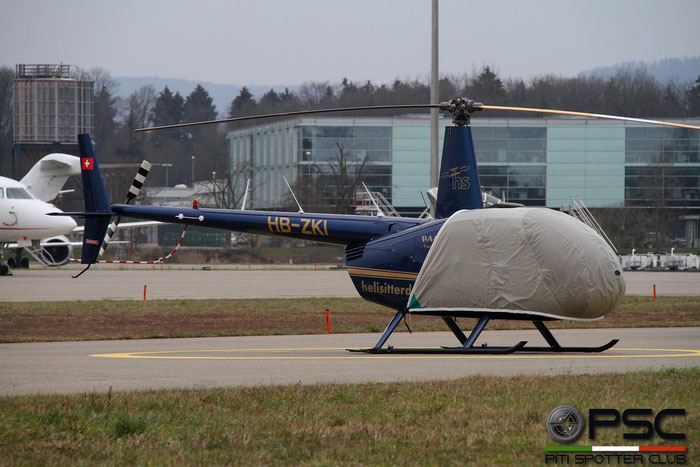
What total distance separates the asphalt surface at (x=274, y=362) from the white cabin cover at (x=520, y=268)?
861 mm

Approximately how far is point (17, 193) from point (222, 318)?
23.3 m

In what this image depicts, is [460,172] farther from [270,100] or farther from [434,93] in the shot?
[270,100]

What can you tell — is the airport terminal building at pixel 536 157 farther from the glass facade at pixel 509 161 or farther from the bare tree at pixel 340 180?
the bare tree at pixel 340 180

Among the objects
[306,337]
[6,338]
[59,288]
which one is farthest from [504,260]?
[59,288]

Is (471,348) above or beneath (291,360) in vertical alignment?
above

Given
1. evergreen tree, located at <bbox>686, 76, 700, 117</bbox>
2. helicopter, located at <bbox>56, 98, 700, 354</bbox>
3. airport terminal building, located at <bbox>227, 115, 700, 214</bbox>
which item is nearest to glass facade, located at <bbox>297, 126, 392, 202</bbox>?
airport terminal building, located at <bbox>227, 115, 700, 214</bbox>

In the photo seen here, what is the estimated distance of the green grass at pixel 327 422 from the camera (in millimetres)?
7151

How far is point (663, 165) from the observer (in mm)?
85062

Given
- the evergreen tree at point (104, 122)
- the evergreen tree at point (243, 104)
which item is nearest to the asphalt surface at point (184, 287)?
the evergreen tree at point (104, 122)

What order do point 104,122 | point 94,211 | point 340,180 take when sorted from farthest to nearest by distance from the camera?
point 104,122
point 340,180
point 94,211

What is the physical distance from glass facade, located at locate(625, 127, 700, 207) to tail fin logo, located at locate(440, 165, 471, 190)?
75.1 m

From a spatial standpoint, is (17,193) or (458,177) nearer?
(458,177)

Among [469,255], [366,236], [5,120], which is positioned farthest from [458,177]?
[5,120]

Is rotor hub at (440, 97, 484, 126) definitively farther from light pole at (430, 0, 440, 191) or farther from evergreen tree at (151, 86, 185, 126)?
evergreen tree at (151, 86, 185, 126)
